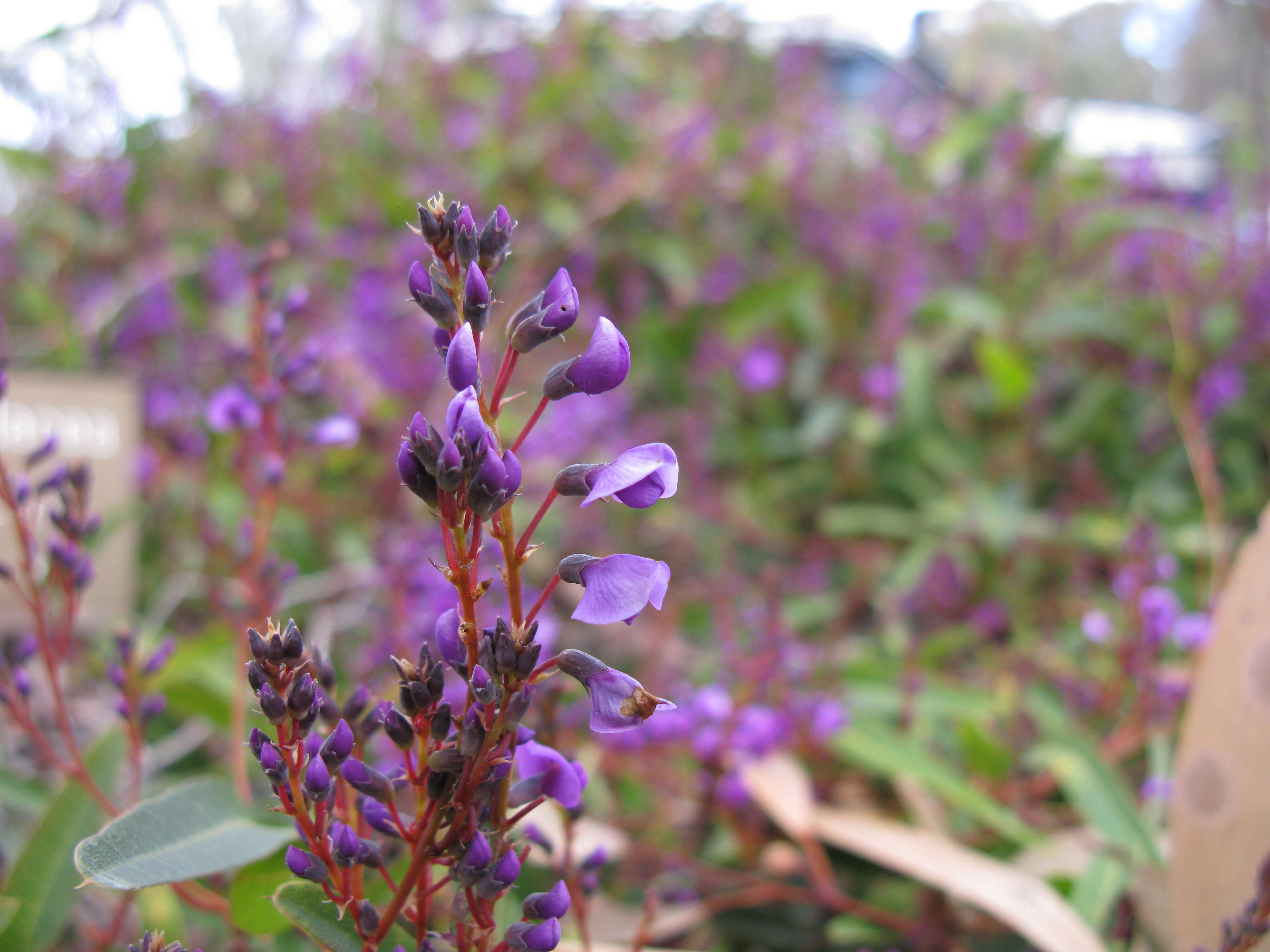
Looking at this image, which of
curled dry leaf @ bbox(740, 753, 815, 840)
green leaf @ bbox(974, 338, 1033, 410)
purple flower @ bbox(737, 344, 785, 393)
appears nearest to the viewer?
curled dry leaf @ bbox(740, 753, 815, 840)

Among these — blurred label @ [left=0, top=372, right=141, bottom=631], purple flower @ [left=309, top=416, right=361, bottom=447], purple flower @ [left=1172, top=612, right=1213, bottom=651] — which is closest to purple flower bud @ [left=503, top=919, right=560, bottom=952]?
purple flower @ [left=309, top=416, right=361, bottom=447]

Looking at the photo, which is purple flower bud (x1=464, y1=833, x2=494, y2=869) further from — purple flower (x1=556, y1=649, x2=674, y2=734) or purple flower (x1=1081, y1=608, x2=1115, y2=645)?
purple flower (x1=1081, y1=608, x2=1115, y2=645)

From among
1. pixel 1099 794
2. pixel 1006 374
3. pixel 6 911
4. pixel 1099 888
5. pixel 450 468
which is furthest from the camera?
pixel 1006 374

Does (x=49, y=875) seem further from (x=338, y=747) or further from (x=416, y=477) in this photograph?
(x=416, y=477)

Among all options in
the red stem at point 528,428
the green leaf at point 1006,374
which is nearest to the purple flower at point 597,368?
the red stem at point 528,428

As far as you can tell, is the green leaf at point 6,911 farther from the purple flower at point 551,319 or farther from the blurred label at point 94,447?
the blurred label at point 94,447

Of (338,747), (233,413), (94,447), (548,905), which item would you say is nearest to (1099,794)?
(548,905)
